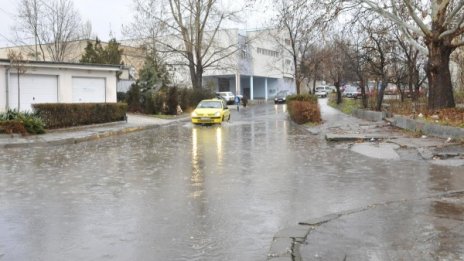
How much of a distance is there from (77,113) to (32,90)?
320 centimetres

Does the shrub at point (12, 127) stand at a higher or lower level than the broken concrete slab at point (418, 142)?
higher

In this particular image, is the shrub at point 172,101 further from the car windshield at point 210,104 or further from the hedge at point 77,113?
the hedge at point 77,113

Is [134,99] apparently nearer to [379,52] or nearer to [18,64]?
[18,64]

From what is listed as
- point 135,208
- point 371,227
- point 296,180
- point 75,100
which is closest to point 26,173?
point 135,208

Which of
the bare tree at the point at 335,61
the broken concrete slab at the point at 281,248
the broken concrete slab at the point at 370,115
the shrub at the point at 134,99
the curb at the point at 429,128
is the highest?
the bare tree at the point at 335,61

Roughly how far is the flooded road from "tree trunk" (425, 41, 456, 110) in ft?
35.7

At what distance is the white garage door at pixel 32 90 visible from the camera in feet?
85.8

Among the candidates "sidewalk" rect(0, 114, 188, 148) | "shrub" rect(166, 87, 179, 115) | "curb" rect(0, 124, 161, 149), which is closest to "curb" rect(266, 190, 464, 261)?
"curb" rect(0, 124, 161, 149)

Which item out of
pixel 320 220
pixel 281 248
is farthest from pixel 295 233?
pixel 320 220

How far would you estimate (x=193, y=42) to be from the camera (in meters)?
50.5

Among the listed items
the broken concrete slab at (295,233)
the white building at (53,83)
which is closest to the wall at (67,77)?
the white building at (53,83)

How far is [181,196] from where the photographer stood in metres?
8.58

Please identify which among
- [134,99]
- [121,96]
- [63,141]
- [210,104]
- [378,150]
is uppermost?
[121,96]

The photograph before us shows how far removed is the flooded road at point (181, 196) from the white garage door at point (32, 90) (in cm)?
1172
